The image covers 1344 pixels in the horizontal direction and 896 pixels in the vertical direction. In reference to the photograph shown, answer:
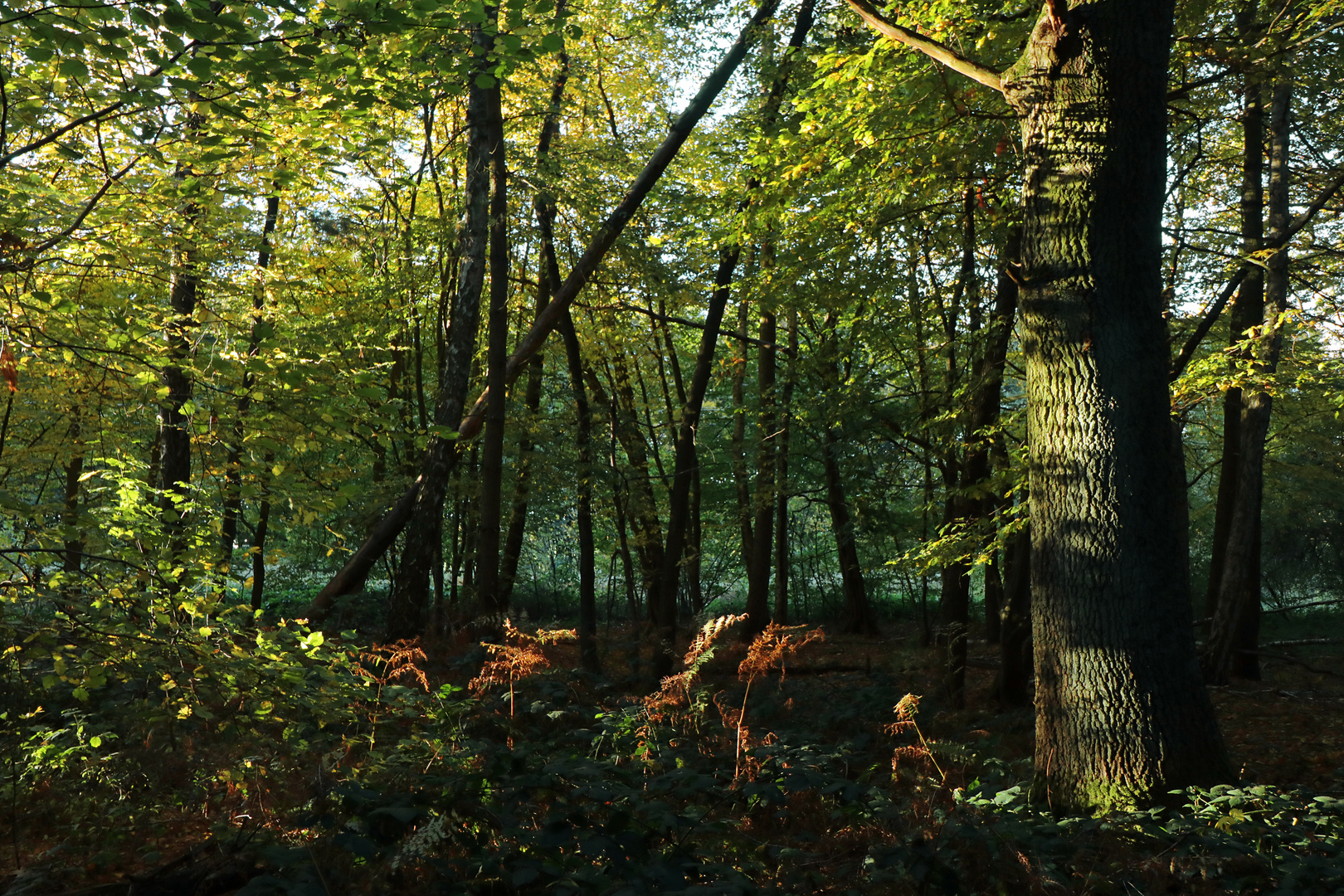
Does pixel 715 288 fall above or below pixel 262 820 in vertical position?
above

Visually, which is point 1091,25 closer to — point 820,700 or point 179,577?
point 179,577

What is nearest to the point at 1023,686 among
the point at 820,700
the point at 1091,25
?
Answer: the point at 820,700

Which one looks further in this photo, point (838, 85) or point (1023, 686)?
point (1023, 686)

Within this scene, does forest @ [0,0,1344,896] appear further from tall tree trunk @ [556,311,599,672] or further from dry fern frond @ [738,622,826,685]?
tall tree trunk @ [556,311,599,672]

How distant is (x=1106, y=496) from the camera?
13.8 ft

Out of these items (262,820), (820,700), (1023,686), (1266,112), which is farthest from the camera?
(1266,112)

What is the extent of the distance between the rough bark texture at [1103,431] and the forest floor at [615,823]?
46 centimetres

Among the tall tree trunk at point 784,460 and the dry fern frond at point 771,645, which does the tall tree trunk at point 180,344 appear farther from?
the tall tree trunk at point 784,460

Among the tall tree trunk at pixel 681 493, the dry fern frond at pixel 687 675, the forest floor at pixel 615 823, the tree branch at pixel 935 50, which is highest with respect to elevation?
the tree branch at pixel 935 50

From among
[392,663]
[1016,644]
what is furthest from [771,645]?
[1016,644]

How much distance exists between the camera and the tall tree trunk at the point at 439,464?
9.27m

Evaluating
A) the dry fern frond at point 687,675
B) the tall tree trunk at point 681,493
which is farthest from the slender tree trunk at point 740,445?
the dry fern frond at point 687,675

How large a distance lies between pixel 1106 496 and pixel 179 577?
5014mm

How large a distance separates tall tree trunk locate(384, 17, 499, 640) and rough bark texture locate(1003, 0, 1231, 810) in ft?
20.8
